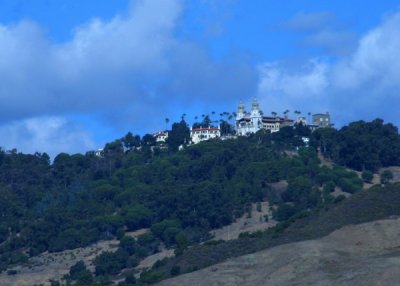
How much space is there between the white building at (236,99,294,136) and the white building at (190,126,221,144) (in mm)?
2948

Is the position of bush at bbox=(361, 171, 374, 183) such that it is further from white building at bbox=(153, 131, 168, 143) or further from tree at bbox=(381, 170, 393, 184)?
white building at bbox=(153, 131, 168, 143)

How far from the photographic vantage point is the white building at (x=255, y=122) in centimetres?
15950

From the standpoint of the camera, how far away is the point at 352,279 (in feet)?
170

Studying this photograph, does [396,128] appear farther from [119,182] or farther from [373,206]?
[373,206]

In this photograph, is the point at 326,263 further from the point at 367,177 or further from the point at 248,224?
the point at 367,177

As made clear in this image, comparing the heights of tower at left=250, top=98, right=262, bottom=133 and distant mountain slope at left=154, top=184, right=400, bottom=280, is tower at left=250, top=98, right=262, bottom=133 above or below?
above

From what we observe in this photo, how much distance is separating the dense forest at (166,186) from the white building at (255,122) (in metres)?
14.4

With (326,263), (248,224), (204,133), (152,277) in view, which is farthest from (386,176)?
(326,263)

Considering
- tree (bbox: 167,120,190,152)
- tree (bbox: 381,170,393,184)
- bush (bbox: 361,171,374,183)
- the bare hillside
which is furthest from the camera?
tree (bbox: 167,120,190,152)

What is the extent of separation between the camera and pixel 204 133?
160m

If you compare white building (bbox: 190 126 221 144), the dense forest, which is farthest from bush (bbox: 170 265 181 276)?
white building (bbox: 190 126 221 144)

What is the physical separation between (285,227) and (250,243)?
3371 mm

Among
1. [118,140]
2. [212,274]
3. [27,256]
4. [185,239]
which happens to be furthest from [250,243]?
[118,140]

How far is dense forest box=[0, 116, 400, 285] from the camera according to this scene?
108 m
